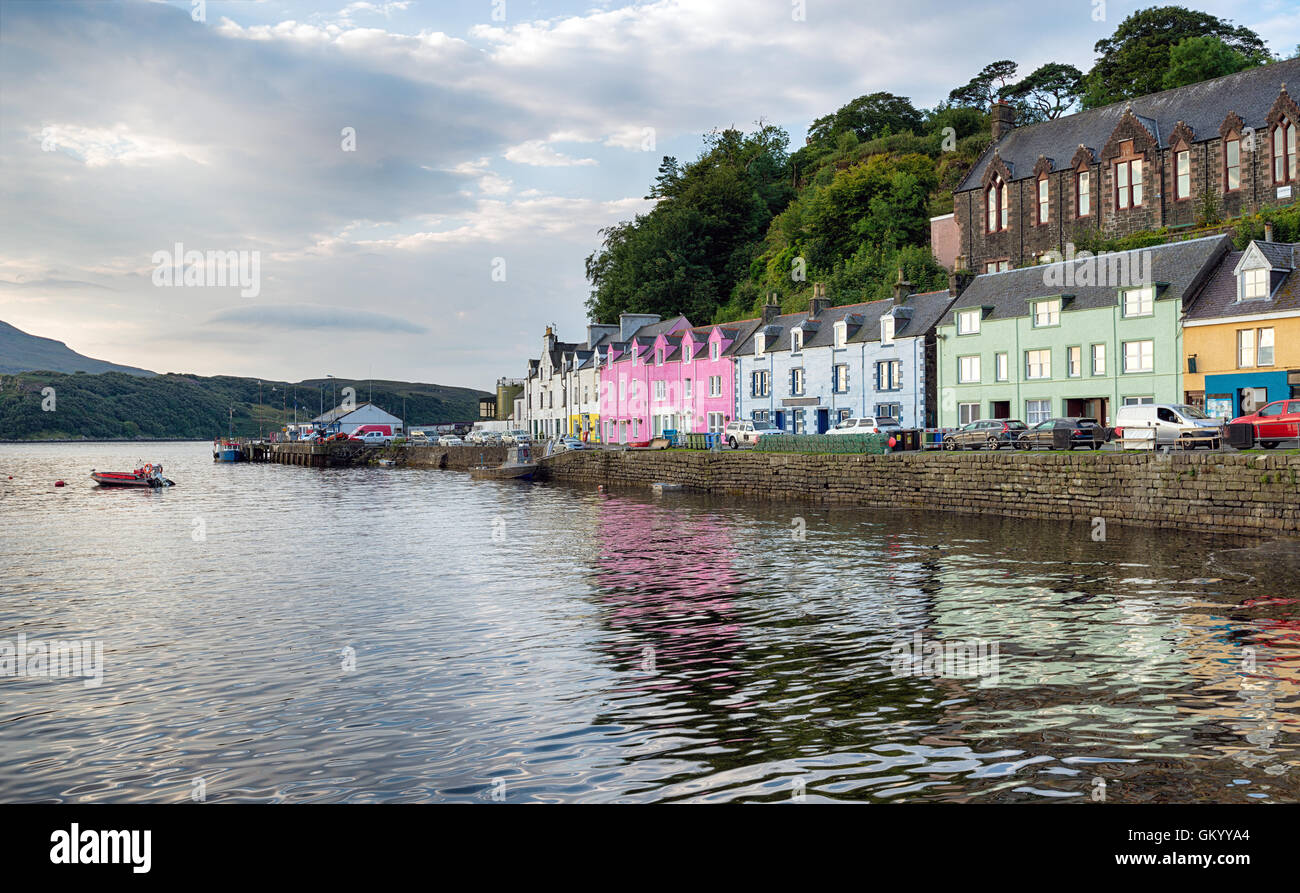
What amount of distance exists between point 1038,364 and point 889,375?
10.6m

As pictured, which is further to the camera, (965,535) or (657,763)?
(965,535)

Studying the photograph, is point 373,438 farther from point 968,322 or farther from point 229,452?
point 968,322

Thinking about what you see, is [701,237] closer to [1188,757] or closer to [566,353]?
[566,353]

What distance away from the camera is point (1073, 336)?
172 ft

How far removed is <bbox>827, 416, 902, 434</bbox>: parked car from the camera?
5288 centimetres

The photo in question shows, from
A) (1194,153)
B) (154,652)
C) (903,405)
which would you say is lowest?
(154,652)

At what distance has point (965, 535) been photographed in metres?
32.7

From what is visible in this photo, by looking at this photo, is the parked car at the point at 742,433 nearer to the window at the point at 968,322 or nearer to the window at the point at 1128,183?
the window at the point at 968,322

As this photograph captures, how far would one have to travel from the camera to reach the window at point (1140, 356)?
161ft

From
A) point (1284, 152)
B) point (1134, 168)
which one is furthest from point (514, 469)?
point (1284, 152)

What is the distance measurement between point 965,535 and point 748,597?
46.0ft

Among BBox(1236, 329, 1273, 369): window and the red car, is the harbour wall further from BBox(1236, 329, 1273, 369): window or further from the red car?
BBox(1236, 329, 1273, 369): window
